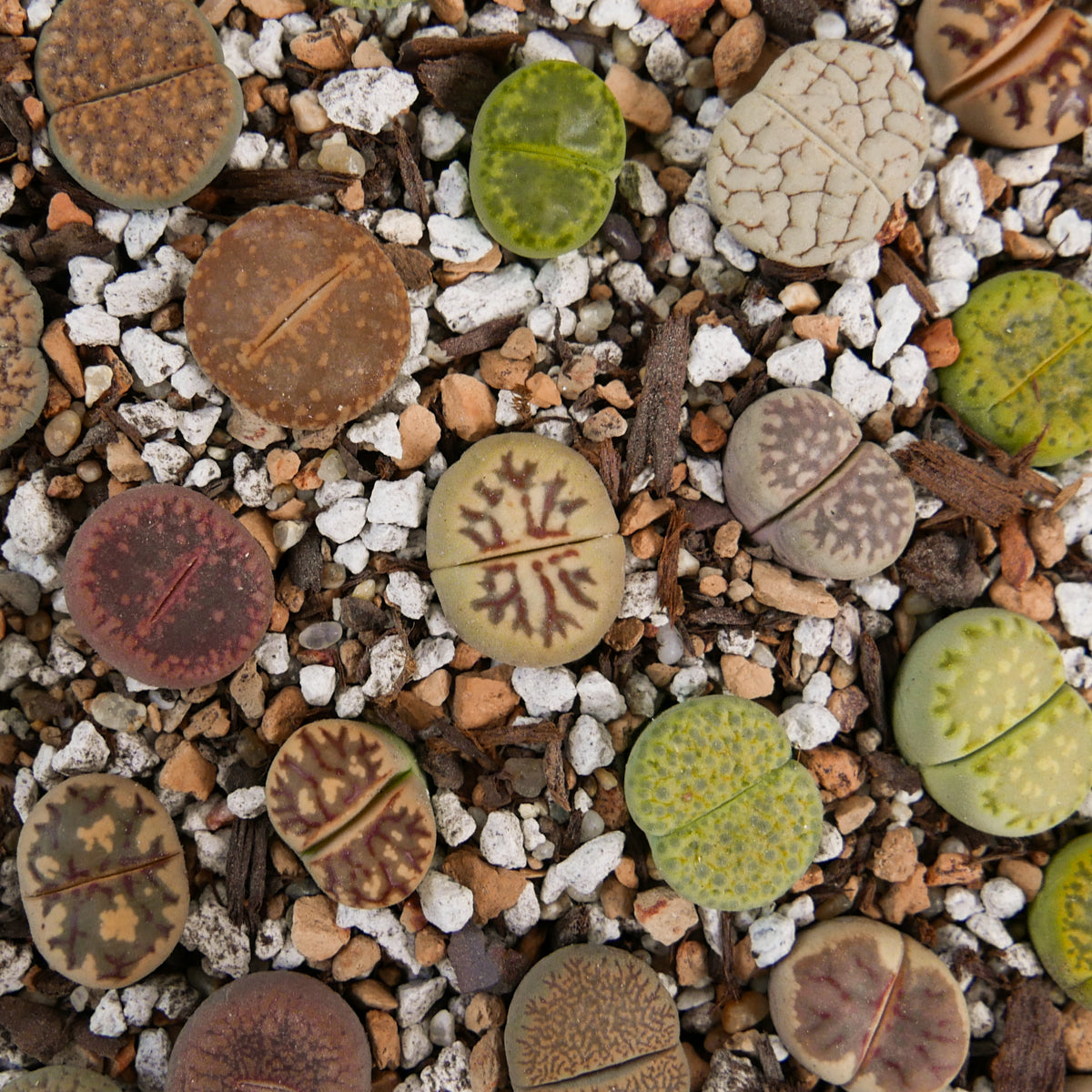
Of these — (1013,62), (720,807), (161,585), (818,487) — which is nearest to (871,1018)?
(720,807)

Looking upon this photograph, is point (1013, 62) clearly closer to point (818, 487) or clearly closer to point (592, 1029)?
point (818, 487)

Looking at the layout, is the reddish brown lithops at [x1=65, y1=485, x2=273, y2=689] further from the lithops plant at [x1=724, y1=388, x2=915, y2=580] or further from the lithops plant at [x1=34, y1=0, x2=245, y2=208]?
the lithops plant at [x1=724, y1=388, x2=915, y2=580]

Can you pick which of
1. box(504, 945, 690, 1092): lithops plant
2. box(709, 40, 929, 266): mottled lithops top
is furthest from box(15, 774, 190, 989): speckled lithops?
box(709, 40, 929, 266): mottled lithops top

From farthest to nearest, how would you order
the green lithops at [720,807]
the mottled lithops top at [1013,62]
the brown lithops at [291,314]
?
the mottled lithops top at [1013,62]
the green lithops at [720,807]
the brown lithops at [291,314]

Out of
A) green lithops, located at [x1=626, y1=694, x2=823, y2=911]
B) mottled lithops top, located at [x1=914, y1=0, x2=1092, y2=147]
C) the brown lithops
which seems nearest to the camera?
the brown lithops

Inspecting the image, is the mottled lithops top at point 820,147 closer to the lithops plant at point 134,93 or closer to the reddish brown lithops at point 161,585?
the lithops plant at point 134,93

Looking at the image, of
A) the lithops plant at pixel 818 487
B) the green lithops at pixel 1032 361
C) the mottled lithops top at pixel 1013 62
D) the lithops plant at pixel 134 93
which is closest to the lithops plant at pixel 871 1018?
the lithops plant at pixel 818 487
